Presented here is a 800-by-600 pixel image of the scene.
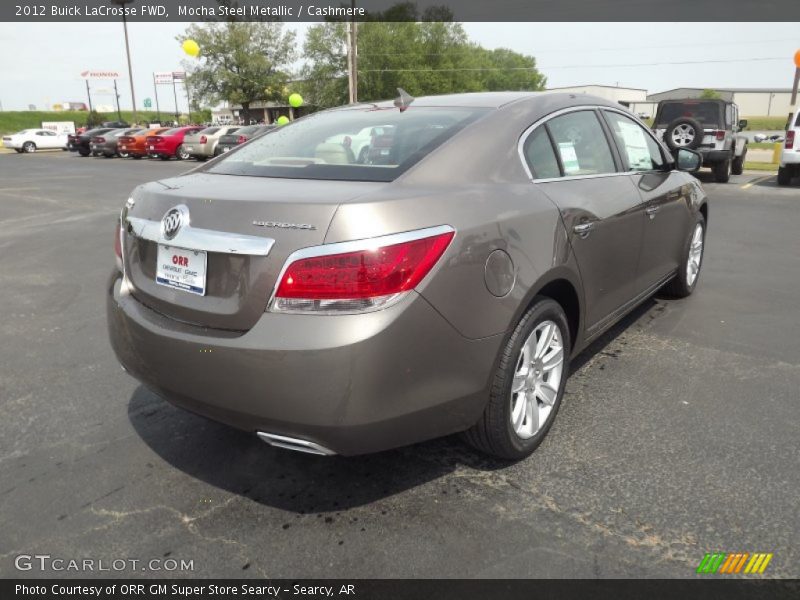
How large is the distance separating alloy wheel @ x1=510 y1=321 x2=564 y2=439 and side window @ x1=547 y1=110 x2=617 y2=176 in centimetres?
87

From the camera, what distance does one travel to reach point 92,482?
8.93 ft

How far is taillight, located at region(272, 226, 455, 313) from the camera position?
2053mm

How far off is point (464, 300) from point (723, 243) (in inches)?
259

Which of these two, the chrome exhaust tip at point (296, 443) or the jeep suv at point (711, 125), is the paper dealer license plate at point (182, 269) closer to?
the chrome exhaust tip at point (296, 443)

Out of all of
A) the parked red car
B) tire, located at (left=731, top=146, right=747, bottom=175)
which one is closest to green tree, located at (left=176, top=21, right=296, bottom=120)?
the parked red car

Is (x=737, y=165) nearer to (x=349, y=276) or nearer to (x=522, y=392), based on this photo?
(x=522, y=392)

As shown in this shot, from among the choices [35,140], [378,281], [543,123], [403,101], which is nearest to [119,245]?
[378,281]

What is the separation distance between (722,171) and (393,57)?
2201 inches

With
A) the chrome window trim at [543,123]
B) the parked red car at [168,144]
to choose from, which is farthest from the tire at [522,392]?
the parked red car at [168,144]

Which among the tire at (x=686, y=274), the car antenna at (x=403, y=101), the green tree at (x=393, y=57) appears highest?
the green tree at (x=393, y=57)

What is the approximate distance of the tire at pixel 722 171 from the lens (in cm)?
1370

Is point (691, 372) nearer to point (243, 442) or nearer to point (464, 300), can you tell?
point (464, 300)
